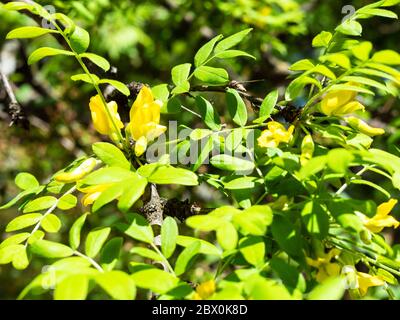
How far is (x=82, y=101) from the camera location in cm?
293

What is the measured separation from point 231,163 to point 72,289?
0.34 m

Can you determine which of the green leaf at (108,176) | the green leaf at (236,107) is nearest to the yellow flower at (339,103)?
the green leaf at (236,107)

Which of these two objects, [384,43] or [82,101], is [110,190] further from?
[384,43]

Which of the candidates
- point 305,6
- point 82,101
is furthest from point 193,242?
point 305,6

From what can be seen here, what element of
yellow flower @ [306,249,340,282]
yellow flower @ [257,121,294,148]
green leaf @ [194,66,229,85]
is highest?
green leaf @ [194,66,229,85]

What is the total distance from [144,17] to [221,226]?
209 cm

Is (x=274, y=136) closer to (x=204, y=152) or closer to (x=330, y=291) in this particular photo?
(x=204, y=152)

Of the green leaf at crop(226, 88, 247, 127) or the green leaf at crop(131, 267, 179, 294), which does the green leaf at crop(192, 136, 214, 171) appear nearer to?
the green leaf at crop(226, 88, 247, 127)

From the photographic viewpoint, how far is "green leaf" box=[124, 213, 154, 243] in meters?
0.73

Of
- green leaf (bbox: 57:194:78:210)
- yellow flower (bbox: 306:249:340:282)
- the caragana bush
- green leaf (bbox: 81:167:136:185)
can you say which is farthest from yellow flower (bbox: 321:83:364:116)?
green leaf (bbox: 57:194:78:210)

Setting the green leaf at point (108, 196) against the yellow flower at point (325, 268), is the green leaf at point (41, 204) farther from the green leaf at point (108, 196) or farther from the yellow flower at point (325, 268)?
the yellow flower at point (325, 268)

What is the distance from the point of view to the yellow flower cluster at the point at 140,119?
2.91 feet

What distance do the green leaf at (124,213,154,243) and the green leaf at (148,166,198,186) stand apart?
0.06m

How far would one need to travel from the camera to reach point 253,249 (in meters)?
0.68
